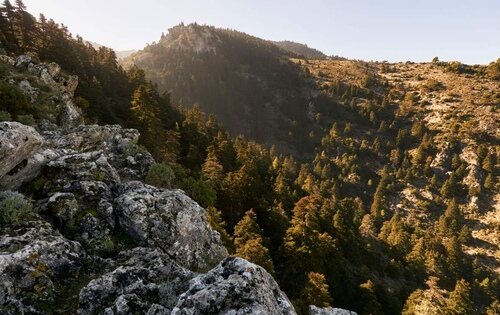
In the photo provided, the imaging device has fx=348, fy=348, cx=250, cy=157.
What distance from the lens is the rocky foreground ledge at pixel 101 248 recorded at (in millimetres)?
11406

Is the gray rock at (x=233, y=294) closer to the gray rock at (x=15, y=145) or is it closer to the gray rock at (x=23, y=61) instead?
the gray rock at (x=15, y=145)

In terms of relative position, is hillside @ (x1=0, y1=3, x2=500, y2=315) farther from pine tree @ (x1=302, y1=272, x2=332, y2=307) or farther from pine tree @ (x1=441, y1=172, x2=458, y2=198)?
pine tree @ (x1=441, y1=172, x2=458, y2=198)

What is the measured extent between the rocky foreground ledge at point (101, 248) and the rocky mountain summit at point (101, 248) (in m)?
0.04

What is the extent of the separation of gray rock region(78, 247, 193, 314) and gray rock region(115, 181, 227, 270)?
2216 mm

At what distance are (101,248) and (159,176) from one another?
874 centimetres

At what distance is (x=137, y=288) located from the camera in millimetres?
12430

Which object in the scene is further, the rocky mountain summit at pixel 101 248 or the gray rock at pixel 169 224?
the gray rock at pixel 169 224

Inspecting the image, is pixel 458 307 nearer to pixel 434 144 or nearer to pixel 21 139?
pixel 21 139

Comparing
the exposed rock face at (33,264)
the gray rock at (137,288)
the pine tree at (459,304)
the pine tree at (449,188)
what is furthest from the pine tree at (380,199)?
the exposed rock face at (33,264)

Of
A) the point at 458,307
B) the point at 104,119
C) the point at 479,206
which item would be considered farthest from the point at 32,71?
the point at 479,206

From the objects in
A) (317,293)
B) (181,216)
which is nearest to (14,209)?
(181,216)

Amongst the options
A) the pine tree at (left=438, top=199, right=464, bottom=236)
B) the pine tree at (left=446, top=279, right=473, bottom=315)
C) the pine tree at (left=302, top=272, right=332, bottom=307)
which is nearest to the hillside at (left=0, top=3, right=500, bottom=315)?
the pine tree at (left=302, top=272, right=332, bottom=307)

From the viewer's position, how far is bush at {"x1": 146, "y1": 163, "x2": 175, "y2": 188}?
23.1m

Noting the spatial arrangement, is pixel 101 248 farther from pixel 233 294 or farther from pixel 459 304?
pixel 459 304
